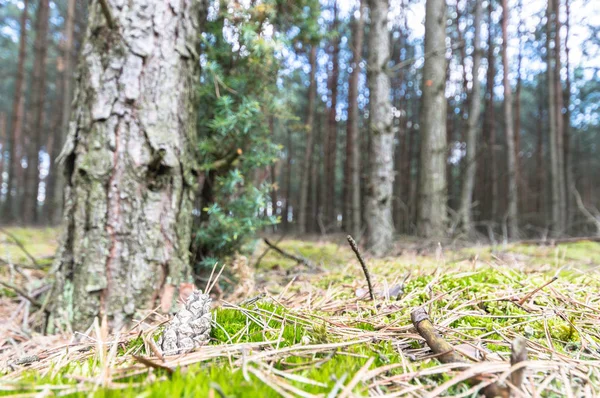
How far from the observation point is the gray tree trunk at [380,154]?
422 cm

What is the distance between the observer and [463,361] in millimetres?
848

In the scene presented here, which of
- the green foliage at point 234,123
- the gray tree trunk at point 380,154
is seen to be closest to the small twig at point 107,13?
the green foliage at point 234,123

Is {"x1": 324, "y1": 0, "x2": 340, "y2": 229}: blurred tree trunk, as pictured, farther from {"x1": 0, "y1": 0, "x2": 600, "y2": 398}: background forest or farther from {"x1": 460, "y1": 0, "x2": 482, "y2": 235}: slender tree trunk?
{"x1": 0, "y1": 0, "x2": 600, "y2": 398}: background forest

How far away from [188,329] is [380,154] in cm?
362

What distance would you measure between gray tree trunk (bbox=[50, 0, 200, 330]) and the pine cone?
1.01m

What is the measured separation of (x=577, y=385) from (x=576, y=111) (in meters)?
23.0

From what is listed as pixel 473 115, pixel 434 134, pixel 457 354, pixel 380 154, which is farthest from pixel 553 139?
pixel 457 354

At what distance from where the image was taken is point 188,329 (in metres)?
1.07

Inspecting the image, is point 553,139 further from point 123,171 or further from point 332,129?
point 123,171

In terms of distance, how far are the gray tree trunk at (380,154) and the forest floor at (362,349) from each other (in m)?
2.42

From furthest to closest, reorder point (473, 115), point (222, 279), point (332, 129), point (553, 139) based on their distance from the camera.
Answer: point (332, 129) < point (553, 139) < point (473, 115) < point (222, 279)

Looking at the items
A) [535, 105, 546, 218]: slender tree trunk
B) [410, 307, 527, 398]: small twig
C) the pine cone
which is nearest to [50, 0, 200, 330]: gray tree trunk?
the pine cone

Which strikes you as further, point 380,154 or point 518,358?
point 380,154

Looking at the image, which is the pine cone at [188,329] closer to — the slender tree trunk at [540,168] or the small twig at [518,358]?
the small twig at [518,358]
